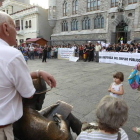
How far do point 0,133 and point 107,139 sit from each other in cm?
78

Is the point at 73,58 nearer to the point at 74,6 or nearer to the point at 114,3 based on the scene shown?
the point at 114,3

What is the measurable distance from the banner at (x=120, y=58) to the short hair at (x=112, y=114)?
9515 mm

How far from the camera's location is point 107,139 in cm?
108

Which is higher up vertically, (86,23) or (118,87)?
(86,23)

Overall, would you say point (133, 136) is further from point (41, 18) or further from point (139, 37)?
point (41, 18)

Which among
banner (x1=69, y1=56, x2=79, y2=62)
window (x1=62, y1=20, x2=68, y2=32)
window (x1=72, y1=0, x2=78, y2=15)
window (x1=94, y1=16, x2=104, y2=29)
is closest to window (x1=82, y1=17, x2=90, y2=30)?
window (x1=94, y1=16, x2=104, y2=29)

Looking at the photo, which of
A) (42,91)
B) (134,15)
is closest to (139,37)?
(134,15)

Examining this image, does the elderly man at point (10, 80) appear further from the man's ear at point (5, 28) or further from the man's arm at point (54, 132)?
the man's arm at point (54, 132)

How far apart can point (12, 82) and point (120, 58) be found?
418 inches

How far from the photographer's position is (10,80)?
940 mm

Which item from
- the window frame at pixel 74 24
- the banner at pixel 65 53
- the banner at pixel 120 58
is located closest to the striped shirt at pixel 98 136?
the banner at pixel 120 58

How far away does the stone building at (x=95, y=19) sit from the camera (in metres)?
18.2

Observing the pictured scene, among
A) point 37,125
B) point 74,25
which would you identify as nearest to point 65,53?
point 74,25

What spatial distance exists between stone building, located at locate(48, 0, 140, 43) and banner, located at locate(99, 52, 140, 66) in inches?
329
